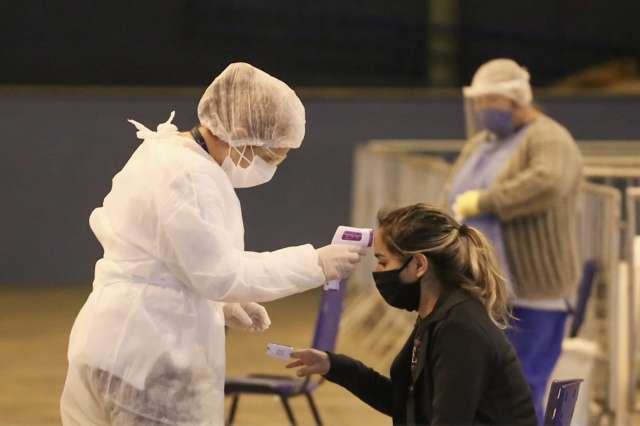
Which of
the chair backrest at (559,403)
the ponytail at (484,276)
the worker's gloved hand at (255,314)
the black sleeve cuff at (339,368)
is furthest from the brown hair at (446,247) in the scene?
the worker's gloved hand at (255,314)

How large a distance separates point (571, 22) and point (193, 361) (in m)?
11.9

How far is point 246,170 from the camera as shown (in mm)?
3570

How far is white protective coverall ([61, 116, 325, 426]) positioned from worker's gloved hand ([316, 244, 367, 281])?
0.02 meters

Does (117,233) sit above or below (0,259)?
above

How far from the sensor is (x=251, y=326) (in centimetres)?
378

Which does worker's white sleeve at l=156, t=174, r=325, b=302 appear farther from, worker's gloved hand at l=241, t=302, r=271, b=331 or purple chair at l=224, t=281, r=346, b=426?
purple chair at l=224, t=281, r=346, b=426

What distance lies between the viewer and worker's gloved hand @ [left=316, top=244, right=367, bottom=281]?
346cm

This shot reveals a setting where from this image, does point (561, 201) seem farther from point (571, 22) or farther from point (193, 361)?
point (571, 22)

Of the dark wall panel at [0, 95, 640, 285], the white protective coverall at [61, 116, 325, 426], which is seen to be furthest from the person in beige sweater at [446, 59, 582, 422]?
A: the dark wall panel at [0, 95, 640, 285]

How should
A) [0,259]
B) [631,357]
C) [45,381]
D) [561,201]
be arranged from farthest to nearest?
[0,259] → [45,381] → [631,357] → [561,201]

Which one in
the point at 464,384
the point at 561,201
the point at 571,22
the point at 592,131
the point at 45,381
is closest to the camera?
the point at 464,384

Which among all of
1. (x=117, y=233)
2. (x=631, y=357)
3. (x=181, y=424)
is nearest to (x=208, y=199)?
(x=117, y=233)

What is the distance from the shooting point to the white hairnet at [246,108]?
3502mm

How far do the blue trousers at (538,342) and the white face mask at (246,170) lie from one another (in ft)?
7.79
